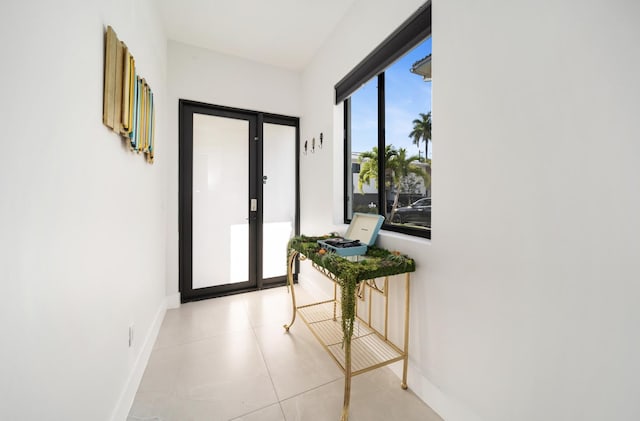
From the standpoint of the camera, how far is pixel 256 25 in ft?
7.92

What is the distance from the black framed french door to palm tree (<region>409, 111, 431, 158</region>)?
1848 mm

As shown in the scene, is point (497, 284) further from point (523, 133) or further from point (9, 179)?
point (9, 179)

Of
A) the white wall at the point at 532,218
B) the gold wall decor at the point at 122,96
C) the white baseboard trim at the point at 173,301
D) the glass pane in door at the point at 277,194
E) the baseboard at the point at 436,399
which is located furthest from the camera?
the glass pane in door at the point at 277,194

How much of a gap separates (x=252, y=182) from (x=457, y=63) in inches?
94.0

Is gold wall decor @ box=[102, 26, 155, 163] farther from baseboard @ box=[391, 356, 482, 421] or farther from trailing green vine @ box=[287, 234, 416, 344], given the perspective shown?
baseboard @ box=[391, 356, 482, 421]

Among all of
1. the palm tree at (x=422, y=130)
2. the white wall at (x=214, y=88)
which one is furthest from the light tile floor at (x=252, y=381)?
the palm tree at (x=422, y=130)

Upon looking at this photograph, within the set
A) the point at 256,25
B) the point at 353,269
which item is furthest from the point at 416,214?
the point at 256,25

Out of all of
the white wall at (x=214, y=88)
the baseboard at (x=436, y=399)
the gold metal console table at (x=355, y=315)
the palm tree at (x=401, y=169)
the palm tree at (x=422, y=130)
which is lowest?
the baseboard at (x=436, y=399)

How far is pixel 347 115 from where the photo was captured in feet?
8.41

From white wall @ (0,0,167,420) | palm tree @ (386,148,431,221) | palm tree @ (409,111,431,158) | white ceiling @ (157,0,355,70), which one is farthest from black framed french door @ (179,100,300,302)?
palm tree @ (409,111,431,158)

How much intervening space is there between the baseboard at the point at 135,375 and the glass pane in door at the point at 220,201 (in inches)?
31.4

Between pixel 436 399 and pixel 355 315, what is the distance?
601mm

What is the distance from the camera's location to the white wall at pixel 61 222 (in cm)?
61

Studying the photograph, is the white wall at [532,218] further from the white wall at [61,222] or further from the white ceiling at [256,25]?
the white wall at [61,222]
